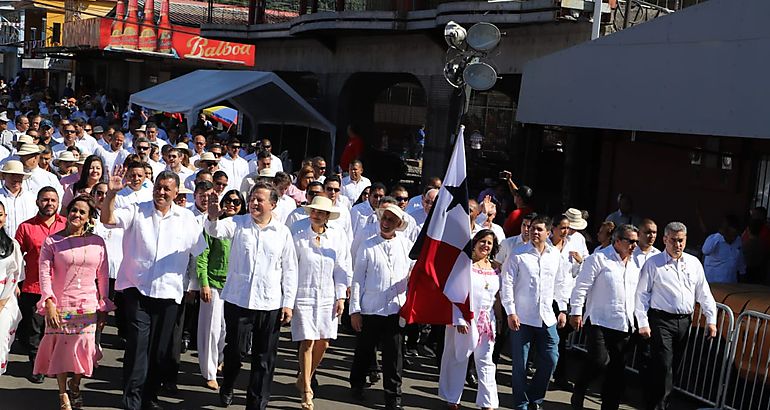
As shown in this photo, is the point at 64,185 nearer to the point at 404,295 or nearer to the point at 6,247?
the point at 6,247

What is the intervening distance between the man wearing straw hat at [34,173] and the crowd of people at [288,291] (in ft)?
1.29

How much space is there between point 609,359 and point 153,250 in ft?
12.5

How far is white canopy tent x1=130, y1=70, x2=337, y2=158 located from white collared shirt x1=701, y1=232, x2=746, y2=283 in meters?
9.81

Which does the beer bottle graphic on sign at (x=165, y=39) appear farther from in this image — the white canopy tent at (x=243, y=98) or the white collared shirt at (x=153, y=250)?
the white collared shirt at (x=153, y=250)

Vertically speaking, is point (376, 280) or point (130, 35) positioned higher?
point (130, 35)

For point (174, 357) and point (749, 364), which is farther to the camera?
point (749, 364)

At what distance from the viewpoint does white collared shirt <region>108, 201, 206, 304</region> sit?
7.19 metres

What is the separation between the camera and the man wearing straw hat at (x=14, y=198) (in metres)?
9.16

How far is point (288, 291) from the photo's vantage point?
752 centimetres

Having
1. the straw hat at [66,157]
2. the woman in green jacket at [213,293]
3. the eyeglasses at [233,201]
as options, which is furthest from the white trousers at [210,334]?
the straw hat at [66,157]

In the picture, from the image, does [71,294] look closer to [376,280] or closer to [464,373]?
[376,280]

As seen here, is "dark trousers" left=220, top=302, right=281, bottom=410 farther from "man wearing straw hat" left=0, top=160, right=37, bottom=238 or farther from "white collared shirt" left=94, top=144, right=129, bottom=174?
"white collared shirt" left=94, top=144, right=129, bottom=174

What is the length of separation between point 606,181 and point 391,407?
7.94m

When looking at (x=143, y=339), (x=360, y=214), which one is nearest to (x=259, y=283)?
(x=143, y=339)
